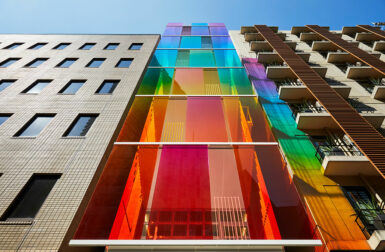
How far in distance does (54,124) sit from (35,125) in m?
1.04

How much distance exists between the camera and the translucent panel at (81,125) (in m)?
8.30

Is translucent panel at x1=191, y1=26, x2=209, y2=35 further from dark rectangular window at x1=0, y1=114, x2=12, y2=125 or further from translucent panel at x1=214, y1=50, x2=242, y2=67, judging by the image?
dark rectangular window at x1=0, y1=114, x2=12, y2=125

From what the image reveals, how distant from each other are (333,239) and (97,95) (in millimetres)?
11852

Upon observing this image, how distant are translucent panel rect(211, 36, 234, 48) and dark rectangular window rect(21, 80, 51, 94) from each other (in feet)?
42.9

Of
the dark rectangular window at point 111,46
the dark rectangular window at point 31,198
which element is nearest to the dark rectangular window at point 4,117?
the dark rectangular window at point 31,198

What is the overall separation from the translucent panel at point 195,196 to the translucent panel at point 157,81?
14.7ft

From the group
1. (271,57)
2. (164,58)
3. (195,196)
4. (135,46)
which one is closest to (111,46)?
(135,46)

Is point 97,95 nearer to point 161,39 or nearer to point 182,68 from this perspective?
point 182,68

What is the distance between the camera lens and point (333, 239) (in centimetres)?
522

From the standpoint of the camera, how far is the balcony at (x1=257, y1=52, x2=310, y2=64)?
1357 cm

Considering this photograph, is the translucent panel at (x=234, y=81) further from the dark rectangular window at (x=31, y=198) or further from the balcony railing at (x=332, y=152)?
the dark rectangular window at (x=31, y=198)

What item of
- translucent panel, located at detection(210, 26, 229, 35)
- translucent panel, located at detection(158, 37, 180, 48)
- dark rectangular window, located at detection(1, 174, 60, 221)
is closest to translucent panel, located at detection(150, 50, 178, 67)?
translucent panel, located at detection(158, 37, 180, 48)

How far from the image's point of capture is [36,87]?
36.3 feet

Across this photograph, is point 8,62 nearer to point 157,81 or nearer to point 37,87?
point 37,87
